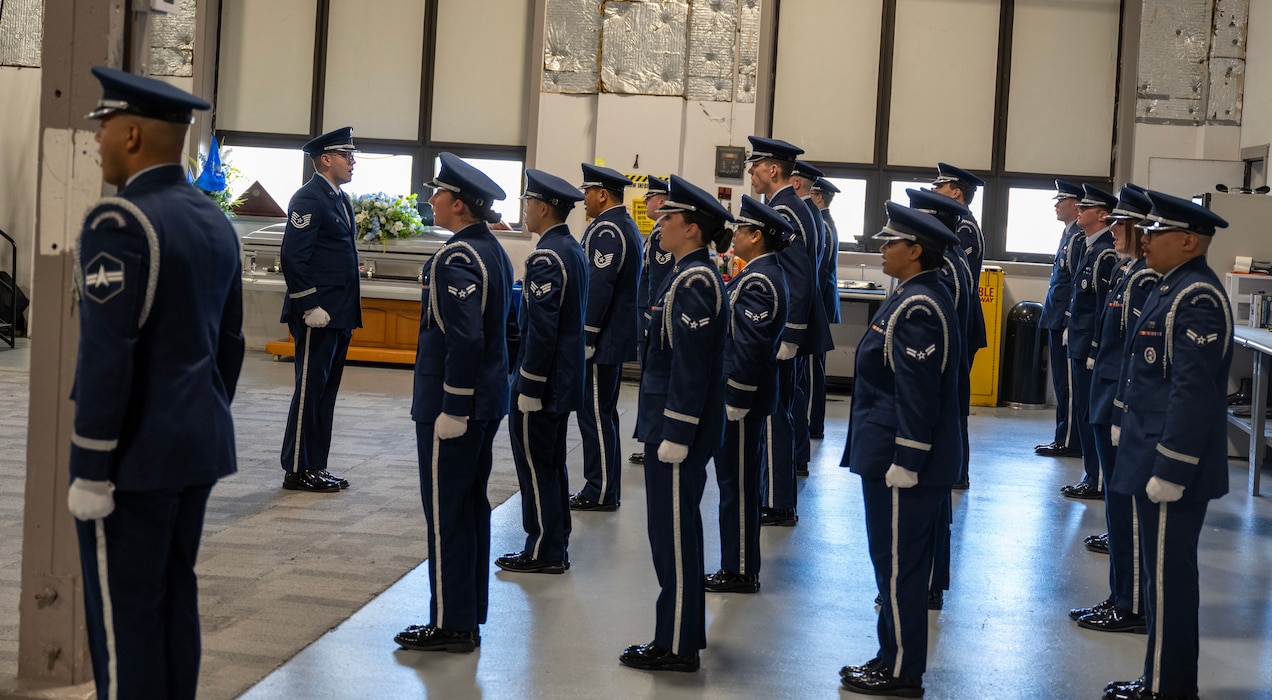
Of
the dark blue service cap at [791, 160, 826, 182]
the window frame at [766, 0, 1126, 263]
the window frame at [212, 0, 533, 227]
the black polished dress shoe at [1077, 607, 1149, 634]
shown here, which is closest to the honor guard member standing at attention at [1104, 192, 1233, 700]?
the black polished dress shoe at [1077, 607, 1149, 634]

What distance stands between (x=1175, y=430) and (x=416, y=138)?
10538 mm

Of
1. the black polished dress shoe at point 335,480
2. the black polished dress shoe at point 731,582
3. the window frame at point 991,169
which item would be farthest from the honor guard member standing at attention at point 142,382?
the window frame at point 991,169

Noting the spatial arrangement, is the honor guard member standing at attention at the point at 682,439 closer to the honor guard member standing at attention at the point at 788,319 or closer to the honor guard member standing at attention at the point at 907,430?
the honor guard member standing at attention at the point at 907,430

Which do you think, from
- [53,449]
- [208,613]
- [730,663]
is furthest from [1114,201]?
[53,449]

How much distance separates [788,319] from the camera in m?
6.43

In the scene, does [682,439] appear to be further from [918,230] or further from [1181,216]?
[1181,216]

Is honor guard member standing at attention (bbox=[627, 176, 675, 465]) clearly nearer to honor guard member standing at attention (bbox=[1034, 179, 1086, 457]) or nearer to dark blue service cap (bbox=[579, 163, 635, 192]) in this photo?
dark blue service cap (bbox=[579, 163, 635, 192])

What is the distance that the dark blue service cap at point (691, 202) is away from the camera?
4367mm

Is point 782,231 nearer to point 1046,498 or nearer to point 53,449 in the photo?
point 53,449

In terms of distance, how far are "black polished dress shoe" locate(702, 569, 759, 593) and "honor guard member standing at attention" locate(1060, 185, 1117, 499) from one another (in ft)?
10.2

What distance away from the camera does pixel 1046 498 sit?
7613 mm

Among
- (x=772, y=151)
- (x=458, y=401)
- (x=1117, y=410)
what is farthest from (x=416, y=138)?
(x=1117, y=410)

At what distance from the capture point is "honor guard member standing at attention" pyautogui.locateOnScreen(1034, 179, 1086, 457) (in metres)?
8.75

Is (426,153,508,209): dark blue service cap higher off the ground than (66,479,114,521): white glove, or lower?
higher
